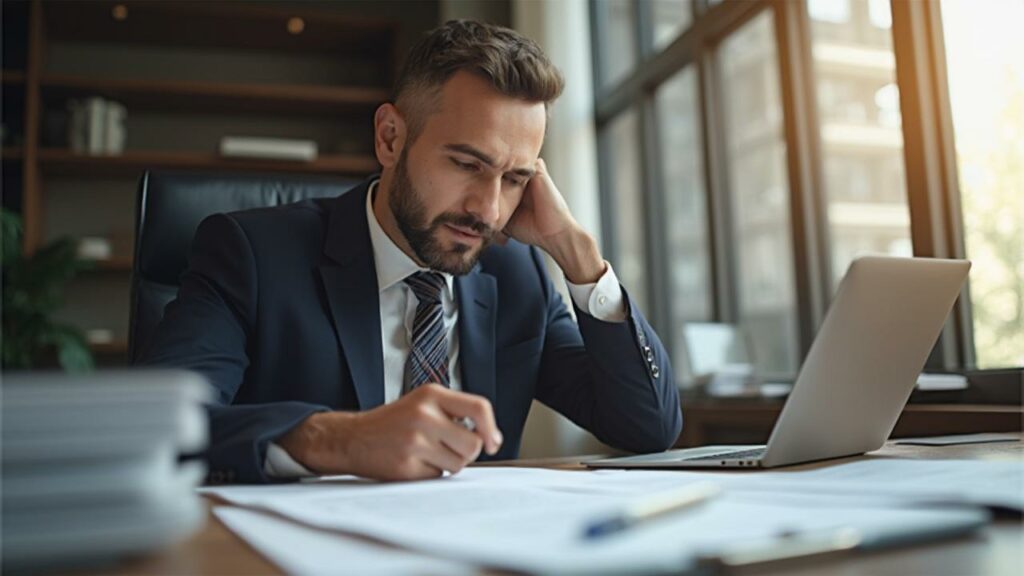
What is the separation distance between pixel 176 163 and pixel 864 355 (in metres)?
3.75

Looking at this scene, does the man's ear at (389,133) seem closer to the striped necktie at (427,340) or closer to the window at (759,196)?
the striped necktie at (427,340)

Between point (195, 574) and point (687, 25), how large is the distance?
3.25m

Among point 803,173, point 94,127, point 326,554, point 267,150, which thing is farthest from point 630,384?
point 94,127

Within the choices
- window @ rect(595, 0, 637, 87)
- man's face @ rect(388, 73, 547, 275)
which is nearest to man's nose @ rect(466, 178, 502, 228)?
man's face @ rect(388, 73, 547, 275)

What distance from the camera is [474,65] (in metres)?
1.46

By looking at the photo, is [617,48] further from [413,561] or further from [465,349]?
[413,561]

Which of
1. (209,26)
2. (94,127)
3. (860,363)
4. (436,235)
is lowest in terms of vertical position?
(860,363)

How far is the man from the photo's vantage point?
1.38 metres

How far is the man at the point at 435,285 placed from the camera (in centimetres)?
138

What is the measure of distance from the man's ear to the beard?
9cm

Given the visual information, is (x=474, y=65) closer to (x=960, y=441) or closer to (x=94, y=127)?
(x=960, y=441)

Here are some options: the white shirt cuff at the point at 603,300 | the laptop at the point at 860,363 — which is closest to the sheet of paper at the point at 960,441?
the laptop at the point at 860,363

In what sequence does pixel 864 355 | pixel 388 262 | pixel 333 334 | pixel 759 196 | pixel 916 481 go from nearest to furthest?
pixel 916 481 < pixel 864 355 < pixel 333 334 < pixel 388 262 < pixel 759 196

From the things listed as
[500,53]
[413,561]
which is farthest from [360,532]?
[500,53]
